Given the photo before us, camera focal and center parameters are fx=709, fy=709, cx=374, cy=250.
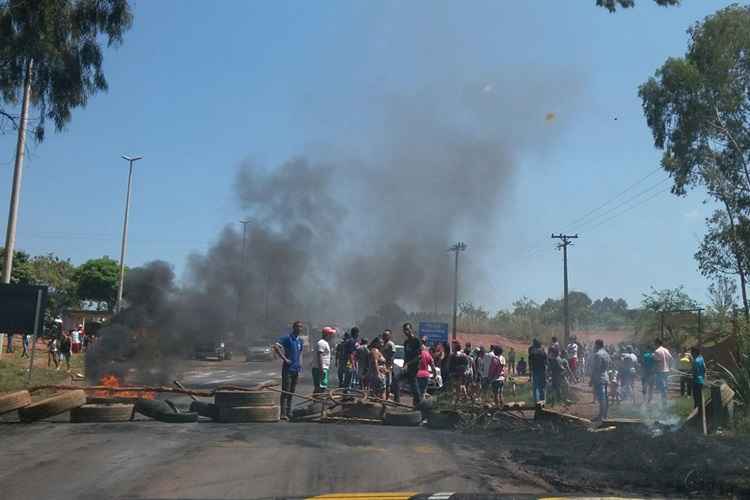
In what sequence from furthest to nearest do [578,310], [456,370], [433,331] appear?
[578,310] → [433,331] → [456,370]

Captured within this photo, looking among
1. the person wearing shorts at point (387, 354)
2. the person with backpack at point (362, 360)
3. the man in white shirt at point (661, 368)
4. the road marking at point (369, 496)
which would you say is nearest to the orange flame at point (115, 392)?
the person with backpack at point (362, 360)

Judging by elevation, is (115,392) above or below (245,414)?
above

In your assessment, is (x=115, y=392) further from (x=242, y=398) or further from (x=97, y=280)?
(x=97, y=280)

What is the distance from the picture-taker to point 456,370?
16578 millimetres

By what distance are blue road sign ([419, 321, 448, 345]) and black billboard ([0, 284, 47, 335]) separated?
1577 cm

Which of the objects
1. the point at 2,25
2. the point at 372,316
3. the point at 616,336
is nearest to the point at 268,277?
the point at 372,316

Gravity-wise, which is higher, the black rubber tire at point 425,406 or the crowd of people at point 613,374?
the crowd of people at point 613,374

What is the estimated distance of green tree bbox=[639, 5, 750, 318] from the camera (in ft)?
79.7

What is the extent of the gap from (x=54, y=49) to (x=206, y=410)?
7.06m

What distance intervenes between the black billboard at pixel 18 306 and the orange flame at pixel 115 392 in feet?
7.07

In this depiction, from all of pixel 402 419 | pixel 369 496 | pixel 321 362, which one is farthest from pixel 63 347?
pixel 369 496

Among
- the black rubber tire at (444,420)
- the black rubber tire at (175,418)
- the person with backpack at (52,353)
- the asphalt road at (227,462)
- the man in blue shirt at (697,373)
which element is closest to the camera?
the asphalt road at (227,462)

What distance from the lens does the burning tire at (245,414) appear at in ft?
36.2

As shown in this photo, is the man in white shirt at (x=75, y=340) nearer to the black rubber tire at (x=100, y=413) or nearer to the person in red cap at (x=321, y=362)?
the person in red cap at (x=321, y=362)
